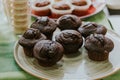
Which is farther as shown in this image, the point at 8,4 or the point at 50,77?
the point at 8,4

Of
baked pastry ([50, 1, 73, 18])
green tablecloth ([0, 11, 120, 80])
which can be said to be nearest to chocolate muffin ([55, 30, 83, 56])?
green tablecloth ([0, 11, 120, 80])

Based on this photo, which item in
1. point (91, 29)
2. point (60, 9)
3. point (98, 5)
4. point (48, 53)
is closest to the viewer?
point (48, 53)

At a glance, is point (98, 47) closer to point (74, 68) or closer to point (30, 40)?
point (74, 68)

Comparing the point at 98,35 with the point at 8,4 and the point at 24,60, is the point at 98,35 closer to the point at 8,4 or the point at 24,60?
the point at 24,60

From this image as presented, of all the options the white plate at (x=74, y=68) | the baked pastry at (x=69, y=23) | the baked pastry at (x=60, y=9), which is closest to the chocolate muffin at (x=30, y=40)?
the white plate at (x=74, y=68)

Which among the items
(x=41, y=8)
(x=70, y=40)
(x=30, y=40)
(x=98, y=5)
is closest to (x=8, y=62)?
(x=30, y=40)

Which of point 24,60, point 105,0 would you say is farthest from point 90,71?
point 105,0
